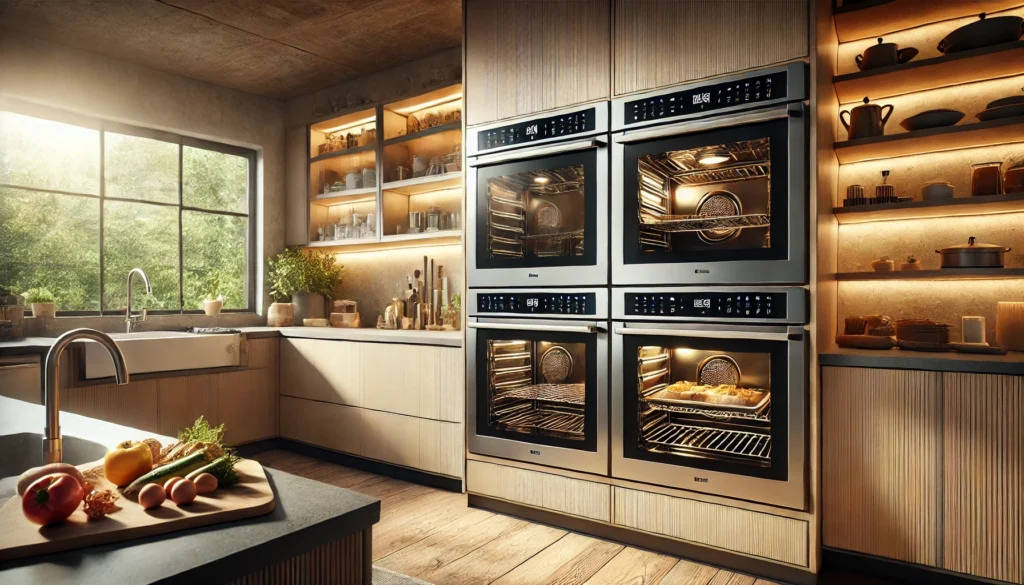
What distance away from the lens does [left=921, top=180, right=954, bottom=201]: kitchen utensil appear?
2.48 metres

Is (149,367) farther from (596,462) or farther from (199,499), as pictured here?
(199,499)

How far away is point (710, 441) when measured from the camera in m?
2.45

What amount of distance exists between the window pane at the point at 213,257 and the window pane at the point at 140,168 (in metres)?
0.24

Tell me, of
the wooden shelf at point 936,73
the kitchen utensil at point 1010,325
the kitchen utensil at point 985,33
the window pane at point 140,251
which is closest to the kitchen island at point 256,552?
the kitchen utensil at point 1010,325

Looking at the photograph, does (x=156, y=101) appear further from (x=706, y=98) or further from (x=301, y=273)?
(x=706, y=98)

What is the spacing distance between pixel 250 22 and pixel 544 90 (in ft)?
6.22

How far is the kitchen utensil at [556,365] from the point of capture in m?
2.85

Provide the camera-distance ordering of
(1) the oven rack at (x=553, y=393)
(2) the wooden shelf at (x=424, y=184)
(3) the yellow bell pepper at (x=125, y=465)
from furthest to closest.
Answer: (2) the wooden shelf at (x=424, y=184)
(1) the oven rack at (x=553, y=393)
(3) the yellow bell pepper at (x=125, y=465)

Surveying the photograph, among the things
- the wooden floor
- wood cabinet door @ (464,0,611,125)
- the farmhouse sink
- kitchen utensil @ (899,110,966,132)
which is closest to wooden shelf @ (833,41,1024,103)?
kitchen utensil @ (899,110,966,132)

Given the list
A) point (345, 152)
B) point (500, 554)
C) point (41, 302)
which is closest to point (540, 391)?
point (500, 554)

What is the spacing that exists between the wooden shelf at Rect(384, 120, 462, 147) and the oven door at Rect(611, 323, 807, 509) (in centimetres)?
193

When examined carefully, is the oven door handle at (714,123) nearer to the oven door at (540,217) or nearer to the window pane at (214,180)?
the oven door at (540,217)

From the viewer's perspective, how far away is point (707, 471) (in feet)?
7.91

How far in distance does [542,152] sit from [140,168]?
120 inches
